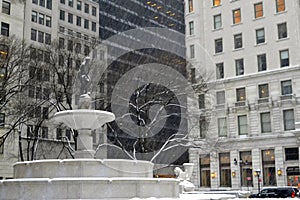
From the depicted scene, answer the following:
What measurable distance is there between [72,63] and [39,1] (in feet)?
87.7

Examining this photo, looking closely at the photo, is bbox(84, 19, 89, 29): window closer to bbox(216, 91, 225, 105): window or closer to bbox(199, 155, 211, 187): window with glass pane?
bbox(216, 91, 225, 105): window

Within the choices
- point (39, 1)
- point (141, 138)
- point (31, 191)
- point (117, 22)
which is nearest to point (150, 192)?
point (31, 191)

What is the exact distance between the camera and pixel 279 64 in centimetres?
4934

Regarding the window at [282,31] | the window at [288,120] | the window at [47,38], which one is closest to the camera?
the window at [47,38]

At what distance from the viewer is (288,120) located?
1882 inches

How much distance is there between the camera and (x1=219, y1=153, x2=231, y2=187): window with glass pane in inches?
2024

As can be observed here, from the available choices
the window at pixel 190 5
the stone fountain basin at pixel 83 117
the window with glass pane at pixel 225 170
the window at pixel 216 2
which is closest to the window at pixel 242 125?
the window with glass pane at pixel 225 170

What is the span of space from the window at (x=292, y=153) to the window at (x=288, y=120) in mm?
2275

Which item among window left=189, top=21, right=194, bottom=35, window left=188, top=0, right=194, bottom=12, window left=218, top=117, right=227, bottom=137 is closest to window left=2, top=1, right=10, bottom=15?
window left=189, top=21, right=194, bottom=35

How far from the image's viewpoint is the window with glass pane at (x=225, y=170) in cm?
5141

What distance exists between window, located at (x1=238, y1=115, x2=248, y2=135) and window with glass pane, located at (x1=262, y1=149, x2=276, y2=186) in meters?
3.46

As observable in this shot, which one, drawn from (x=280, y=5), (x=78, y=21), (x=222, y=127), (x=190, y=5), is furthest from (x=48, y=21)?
(x=280, y=5)

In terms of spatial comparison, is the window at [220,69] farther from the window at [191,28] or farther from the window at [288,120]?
the window at [288,120]

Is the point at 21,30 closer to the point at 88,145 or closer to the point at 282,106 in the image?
the point at 282,106
